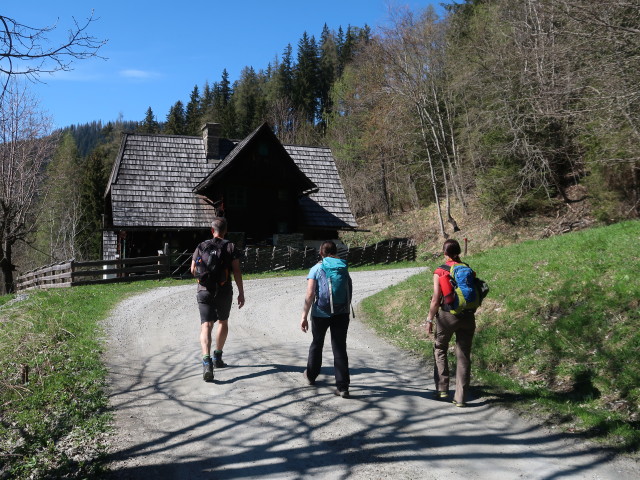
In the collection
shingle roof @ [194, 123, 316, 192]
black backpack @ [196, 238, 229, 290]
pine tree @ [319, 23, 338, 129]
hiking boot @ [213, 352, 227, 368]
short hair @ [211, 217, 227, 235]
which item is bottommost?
hiking boot @ [213, 352, 227, 368]

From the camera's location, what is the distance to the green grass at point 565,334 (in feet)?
20.5

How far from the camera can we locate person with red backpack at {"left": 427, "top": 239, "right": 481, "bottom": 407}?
248 inches

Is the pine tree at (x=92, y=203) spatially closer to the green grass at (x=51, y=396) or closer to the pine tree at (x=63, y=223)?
the pine tree at (x=63, y=223)

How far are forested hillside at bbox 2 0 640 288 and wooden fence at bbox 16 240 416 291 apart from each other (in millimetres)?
4990

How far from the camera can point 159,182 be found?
28125mm

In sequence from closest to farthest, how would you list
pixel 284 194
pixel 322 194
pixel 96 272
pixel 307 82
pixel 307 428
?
pixel 307 428, pixel 96 272, pixel 284 194, pixel 322 194, pixel 307 82

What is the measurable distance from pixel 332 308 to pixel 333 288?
24cm

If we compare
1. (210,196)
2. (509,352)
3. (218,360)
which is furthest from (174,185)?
(509,352)

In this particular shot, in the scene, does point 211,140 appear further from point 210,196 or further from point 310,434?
point 310,434

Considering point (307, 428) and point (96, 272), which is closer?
point (307, 428)

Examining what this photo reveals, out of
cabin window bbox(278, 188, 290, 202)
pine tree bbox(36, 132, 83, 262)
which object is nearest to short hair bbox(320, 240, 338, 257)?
cabin window bbox(278, 188, 290, 202)

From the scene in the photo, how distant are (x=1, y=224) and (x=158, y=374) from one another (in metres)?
22.2

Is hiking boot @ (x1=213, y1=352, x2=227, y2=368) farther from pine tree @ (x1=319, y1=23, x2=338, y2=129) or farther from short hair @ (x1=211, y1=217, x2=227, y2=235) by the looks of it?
pine tree @ (x1=319, y1=23, x2=338, y2=129)

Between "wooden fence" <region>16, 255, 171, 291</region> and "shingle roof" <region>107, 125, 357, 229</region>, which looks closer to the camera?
"wooden fence" <region>16, 255, 171, 291</region>
